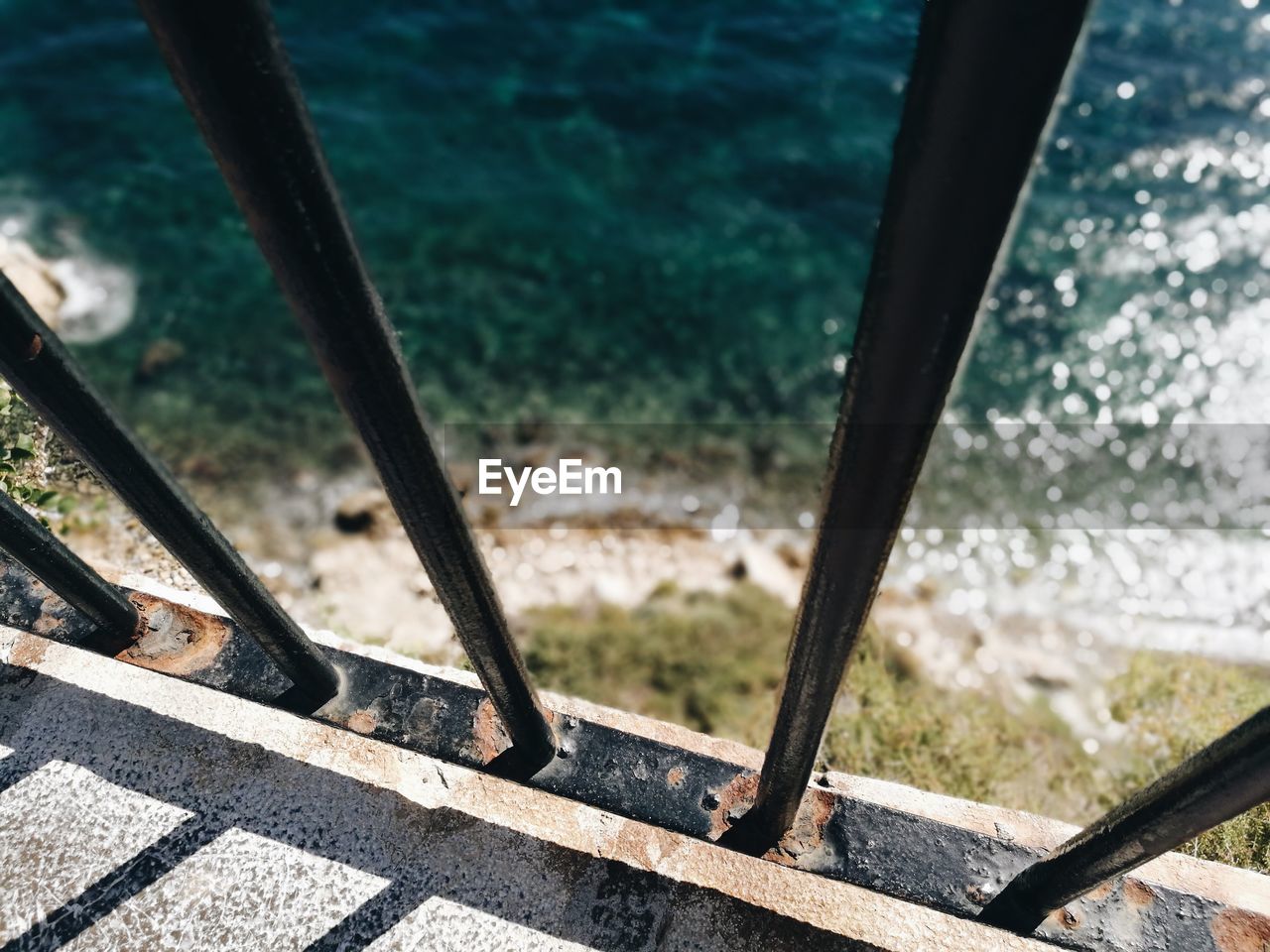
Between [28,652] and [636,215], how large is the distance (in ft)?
31.2

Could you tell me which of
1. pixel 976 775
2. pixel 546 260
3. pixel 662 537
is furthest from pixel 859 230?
pixel 976 775

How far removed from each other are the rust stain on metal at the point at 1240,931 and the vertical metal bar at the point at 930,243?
1.29m

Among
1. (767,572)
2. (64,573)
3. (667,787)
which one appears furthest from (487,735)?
(767,572)

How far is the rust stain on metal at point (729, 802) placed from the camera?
1.84 metres

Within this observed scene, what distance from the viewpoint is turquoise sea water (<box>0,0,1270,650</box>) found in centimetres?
888

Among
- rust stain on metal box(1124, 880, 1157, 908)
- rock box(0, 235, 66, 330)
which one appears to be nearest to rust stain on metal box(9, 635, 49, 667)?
rust stain on metal box(1124, 880, 1157, 908)

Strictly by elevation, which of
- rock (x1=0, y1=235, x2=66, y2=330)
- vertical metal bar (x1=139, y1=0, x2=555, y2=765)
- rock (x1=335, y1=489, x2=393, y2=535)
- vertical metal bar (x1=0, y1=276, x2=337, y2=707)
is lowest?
rock (x1=335, y1=489, x2=393, y2=535)

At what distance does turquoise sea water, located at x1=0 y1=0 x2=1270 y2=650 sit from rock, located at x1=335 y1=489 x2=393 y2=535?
793 mm

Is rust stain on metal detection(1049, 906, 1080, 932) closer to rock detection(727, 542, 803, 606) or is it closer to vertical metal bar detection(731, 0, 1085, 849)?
vertical metal bar detection(731, 0, 1085, 849)

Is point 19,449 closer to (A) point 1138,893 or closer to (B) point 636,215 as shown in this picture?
(A) point 1138,893

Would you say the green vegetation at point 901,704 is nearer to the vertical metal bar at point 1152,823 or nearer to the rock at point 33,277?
the vertical metal bar at point 1152,823

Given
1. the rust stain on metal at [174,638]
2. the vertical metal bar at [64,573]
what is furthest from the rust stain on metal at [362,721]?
the vertical metal bar at [64,573]

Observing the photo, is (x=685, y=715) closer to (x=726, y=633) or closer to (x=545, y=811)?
(x=726, y=633)

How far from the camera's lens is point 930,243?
2.55 feet
